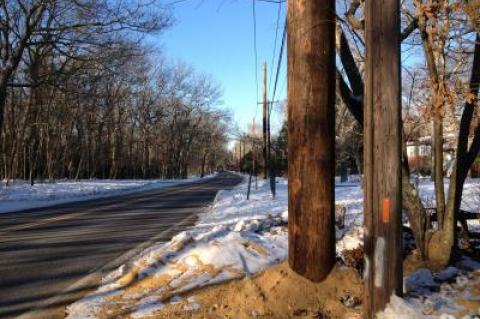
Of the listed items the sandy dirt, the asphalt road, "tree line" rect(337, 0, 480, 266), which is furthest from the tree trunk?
the asphalt road

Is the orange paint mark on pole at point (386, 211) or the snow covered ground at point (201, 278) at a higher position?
the orange paint mark on pole at point (386, 211)

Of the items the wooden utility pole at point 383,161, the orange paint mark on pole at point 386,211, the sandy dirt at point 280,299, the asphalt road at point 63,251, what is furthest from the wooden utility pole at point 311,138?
the asphalt road at point 63,251

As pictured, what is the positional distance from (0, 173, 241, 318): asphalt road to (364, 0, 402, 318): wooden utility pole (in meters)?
3.33

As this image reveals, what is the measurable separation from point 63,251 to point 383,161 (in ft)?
23.0

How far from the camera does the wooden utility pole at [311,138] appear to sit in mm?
5043

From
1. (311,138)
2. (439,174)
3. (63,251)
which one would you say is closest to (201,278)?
(311,138)

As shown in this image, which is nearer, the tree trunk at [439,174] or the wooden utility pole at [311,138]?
the wooden utility pole at [311,138]

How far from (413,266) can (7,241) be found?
824 centimetres

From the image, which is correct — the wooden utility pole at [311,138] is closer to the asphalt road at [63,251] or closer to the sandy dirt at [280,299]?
the sandy dirt at [280,299]

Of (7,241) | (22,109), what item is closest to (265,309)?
(7,241)

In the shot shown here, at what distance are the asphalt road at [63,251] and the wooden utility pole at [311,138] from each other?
8.98ft

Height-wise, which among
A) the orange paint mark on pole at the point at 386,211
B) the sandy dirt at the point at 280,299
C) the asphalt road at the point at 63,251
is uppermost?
the orange paint mark on pole at the point at 386,211

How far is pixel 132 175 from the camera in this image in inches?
3145

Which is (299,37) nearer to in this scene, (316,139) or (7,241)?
(316,139)
